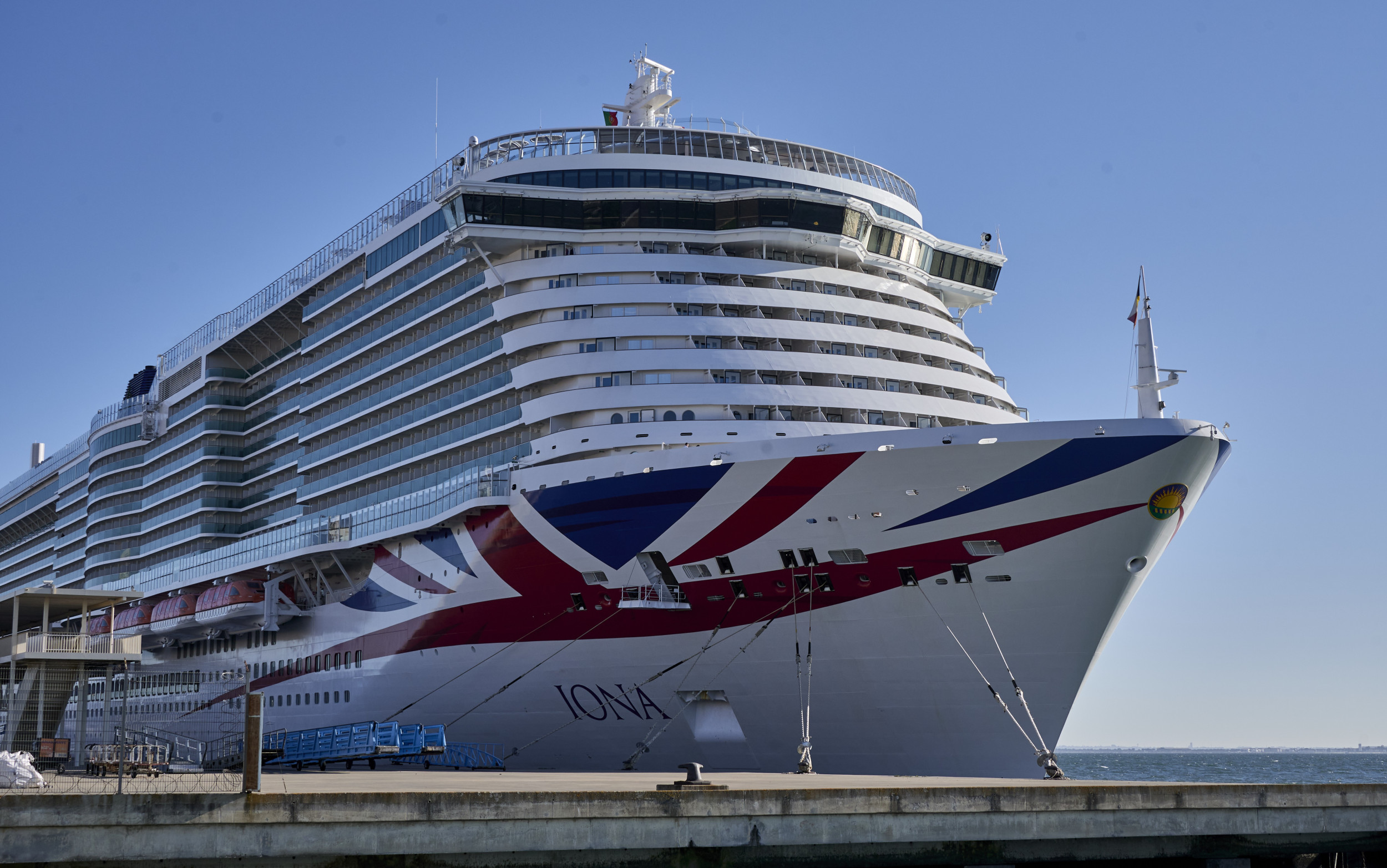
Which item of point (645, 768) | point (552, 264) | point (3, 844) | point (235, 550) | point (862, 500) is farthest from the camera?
point (235, 550)

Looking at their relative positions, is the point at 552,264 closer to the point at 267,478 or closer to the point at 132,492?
the point at 267,478

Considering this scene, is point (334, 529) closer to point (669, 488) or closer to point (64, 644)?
point (64, 644)

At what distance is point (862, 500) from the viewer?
22281 mm

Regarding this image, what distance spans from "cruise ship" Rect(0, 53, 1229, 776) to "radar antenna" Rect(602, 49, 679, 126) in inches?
3.4

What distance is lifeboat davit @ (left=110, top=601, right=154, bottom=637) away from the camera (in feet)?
150

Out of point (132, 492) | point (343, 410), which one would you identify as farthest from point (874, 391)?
point (132, 492)

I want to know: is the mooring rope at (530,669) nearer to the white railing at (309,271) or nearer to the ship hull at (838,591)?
the ship hull at (838,591)

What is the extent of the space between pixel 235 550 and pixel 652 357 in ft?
61.4

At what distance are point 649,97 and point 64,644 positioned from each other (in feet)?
68.0

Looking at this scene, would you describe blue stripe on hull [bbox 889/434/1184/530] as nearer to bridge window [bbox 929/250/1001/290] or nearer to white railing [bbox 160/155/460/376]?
bridge window [bbox 929/250/1001/290]

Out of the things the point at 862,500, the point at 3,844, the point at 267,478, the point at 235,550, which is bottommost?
the point at 3,844

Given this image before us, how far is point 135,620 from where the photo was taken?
46.6 metres

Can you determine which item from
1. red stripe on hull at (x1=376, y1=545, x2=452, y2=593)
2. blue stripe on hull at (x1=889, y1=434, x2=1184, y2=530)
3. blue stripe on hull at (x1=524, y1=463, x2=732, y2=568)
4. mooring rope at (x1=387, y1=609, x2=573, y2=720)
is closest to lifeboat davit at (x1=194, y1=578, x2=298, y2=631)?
red stripe on hull at (x1=376, y1=545, x2=452, y2=593)

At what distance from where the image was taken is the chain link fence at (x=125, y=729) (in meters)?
13.7
